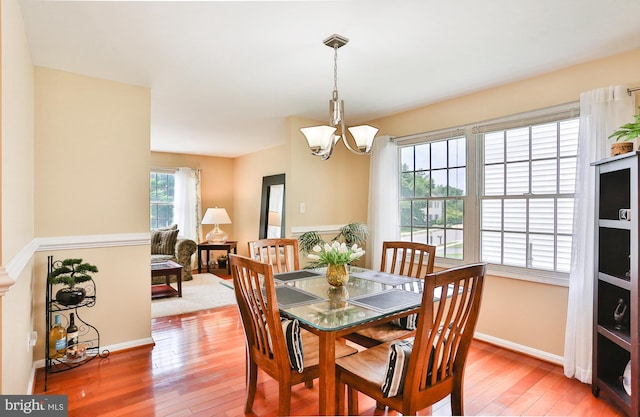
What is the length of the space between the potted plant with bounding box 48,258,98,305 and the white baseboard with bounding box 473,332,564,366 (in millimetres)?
3391

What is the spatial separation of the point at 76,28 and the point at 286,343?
2.28 metres

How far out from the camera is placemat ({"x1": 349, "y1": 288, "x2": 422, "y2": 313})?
181 cm

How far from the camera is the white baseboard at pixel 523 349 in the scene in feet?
8.97

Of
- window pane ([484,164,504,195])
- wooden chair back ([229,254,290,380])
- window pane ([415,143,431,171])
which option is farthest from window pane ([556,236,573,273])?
wooden chair back ([229,254,290,380])

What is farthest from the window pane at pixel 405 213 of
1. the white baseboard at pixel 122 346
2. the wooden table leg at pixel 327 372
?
the white baseboard at pixel 122 346

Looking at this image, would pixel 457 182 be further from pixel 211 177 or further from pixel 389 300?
pixel 211 177

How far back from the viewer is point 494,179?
320cm

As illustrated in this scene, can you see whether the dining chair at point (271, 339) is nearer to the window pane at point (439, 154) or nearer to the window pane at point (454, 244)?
the window pane at point (454, 244)

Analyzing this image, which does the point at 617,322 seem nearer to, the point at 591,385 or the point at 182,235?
the point at 591,385

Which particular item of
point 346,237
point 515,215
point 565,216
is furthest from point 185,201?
point 565,216

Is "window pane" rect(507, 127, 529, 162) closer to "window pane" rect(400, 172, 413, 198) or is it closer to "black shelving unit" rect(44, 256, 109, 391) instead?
"window pane" rect(400, 172, 413, 198)

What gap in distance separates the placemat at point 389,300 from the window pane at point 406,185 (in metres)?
2.02

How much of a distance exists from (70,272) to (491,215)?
360 cm

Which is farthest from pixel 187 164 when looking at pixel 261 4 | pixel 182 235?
pixel 261 4
